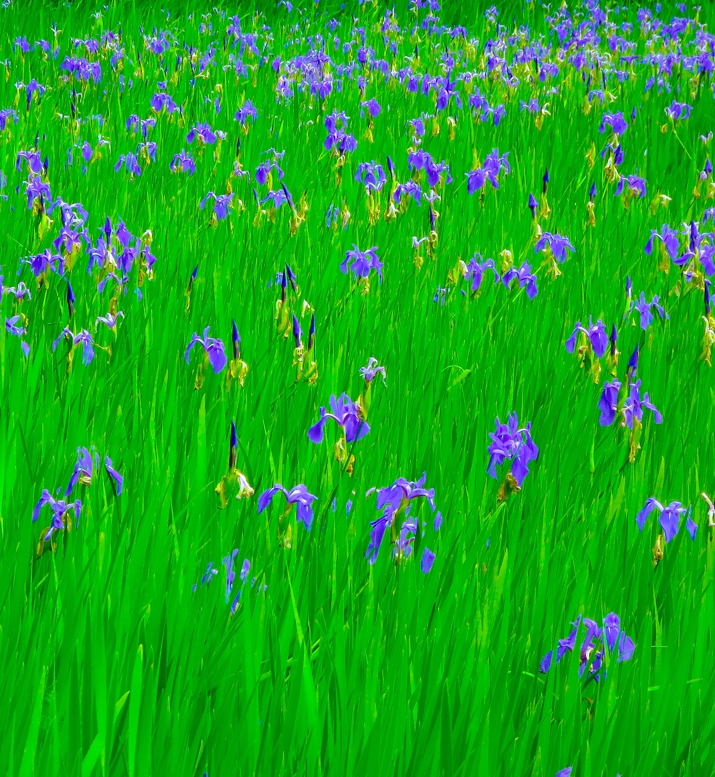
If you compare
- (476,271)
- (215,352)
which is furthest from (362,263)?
(215,352)

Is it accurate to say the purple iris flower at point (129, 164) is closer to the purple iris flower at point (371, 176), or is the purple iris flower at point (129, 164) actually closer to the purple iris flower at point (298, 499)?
the purple iris flower at point (371, 176)

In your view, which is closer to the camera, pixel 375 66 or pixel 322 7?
pixel 375 66

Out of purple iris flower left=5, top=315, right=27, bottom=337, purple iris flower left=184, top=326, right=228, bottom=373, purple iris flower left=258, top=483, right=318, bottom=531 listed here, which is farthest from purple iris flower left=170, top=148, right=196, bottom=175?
purple iris flower left=258, top=483, right=318, bottom=531

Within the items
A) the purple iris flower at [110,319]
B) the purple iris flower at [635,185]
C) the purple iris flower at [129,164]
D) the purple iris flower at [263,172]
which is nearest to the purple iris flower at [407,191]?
the purple iris flower at [263,172]

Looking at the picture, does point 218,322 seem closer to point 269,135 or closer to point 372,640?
point 372,640

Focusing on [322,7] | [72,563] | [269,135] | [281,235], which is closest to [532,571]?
[72,563]

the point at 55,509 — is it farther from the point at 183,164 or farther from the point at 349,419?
the point at 183,164

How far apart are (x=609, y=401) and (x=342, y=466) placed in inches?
28.5

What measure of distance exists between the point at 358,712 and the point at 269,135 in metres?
4.24

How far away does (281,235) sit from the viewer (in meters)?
3.83

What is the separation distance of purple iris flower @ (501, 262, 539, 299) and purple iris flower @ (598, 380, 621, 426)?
0.87 metres

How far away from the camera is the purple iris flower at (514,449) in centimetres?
194

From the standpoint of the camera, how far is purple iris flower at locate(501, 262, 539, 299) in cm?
317

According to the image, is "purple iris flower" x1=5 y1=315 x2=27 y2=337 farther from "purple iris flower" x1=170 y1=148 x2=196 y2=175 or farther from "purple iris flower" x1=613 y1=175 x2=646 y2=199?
"purple iris flower" x1=613 y1=175 x2=646 y2=199
